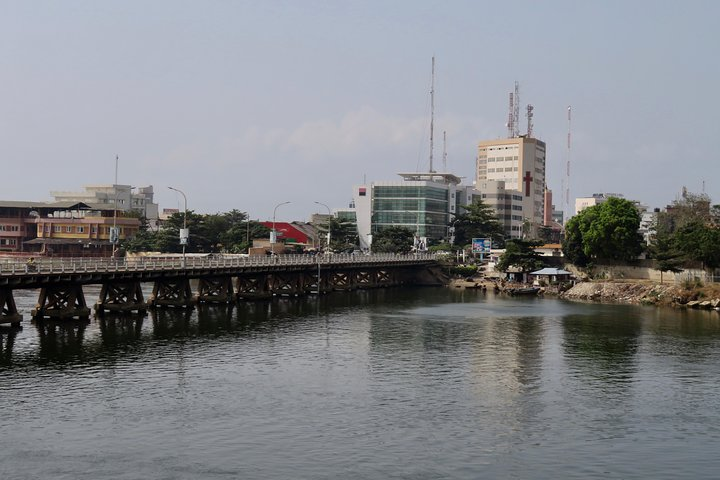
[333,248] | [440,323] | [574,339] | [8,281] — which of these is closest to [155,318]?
[8,281]

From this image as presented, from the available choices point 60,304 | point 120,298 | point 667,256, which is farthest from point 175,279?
point 667,256

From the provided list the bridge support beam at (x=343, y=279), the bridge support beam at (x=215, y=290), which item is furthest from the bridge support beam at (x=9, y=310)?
the bridge support beam at (x=343, y=279)

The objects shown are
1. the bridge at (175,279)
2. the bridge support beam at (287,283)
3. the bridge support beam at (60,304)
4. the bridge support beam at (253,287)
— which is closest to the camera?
the bridge at (175,279)

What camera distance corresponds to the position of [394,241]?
628ft

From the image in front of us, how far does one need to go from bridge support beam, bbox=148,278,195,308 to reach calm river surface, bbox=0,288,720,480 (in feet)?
29.8

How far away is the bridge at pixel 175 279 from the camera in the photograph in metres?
83.4

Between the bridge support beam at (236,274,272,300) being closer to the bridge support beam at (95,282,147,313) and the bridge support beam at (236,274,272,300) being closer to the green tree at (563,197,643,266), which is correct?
the bridge support beam at (95,282,147,313)

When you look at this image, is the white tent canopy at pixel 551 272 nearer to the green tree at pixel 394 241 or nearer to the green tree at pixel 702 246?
the green tree at pixel 702 246

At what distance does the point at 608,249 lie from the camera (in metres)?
147

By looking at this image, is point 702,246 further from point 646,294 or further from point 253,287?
point 253,287

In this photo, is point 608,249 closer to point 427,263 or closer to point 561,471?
point 427,263

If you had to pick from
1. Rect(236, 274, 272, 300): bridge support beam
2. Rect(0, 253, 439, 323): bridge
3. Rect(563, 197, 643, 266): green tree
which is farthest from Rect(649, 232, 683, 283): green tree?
Rect(236, 274, 272, 300): bridge support beam

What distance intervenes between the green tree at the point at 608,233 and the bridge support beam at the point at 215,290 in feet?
211

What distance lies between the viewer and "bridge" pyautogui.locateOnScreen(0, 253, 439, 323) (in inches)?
3285
